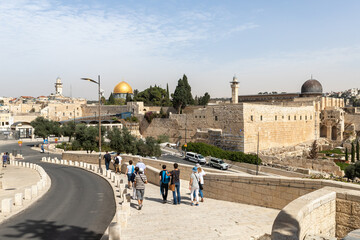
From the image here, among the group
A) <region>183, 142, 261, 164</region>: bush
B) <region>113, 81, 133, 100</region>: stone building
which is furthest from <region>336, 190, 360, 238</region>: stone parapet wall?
<region>113, 81, 133, 100</region>: stone building

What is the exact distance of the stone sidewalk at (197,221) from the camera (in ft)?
18.9

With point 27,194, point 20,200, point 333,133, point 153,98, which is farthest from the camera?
point 153,98

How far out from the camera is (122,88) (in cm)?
7644

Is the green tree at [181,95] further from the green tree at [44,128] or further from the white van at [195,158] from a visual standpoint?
the green tree at [44,128]

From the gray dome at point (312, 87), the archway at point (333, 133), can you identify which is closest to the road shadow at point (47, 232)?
the archway at point (333, 133)

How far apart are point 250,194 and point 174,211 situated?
2182 mm

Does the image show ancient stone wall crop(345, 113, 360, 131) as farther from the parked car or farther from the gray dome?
the parked car

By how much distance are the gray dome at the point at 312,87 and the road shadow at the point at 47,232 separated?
48.8 metres

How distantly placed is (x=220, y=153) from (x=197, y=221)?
2701cm

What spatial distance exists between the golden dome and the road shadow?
70.6m

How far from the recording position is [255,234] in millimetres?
5727

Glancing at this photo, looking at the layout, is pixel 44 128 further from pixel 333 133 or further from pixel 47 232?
pixel 333 133

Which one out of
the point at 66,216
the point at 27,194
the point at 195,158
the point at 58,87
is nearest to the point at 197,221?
the point at 66,216

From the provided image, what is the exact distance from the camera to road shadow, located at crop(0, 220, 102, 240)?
6.18 m
